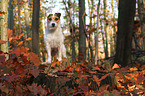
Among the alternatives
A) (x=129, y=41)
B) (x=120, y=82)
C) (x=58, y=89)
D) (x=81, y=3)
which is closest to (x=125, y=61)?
(x=129, y=41)

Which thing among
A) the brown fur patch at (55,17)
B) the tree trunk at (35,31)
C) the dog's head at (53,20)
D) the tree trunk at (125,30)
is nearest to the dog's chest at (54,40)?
the dog's head at (53,20)

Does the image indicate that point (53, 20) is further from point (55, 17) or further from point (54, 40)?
point (54, 40)

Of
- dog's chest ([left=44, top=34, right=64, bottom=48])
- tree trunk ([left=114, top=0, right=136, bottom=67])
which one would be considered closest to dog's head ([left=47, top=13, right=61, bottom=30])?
dog's chest ([left=44, top=34, right=64, bottom=48])

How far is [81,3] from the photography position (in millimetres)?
6148

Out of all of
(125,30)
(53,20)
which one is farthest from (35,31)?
(125,30)

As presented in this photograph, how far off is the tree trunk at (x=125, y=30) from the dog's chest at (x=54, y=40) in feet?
5.73

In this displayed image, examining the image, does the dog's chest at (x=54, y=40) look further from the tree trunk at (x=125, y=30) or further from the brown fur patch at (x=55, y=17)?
the tree trunk at (x=125, y=30)

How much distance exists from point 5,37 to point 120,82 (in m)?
2.11

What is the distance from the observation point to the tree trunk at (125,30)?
158 inches

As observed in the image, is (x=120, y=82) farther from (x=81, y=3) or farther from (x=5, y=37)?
(x=81, y=3)

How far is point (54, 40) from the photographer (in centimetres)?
462

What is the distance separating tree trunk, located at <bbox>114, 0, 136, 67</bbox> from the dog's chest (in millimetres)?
1746

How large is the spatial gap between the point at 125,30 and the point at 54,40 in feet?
6.79

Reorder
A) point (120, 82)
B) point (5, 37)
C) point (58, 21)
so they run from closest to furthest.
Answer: point (5, 37), point (120, 82), point (58, 21)
